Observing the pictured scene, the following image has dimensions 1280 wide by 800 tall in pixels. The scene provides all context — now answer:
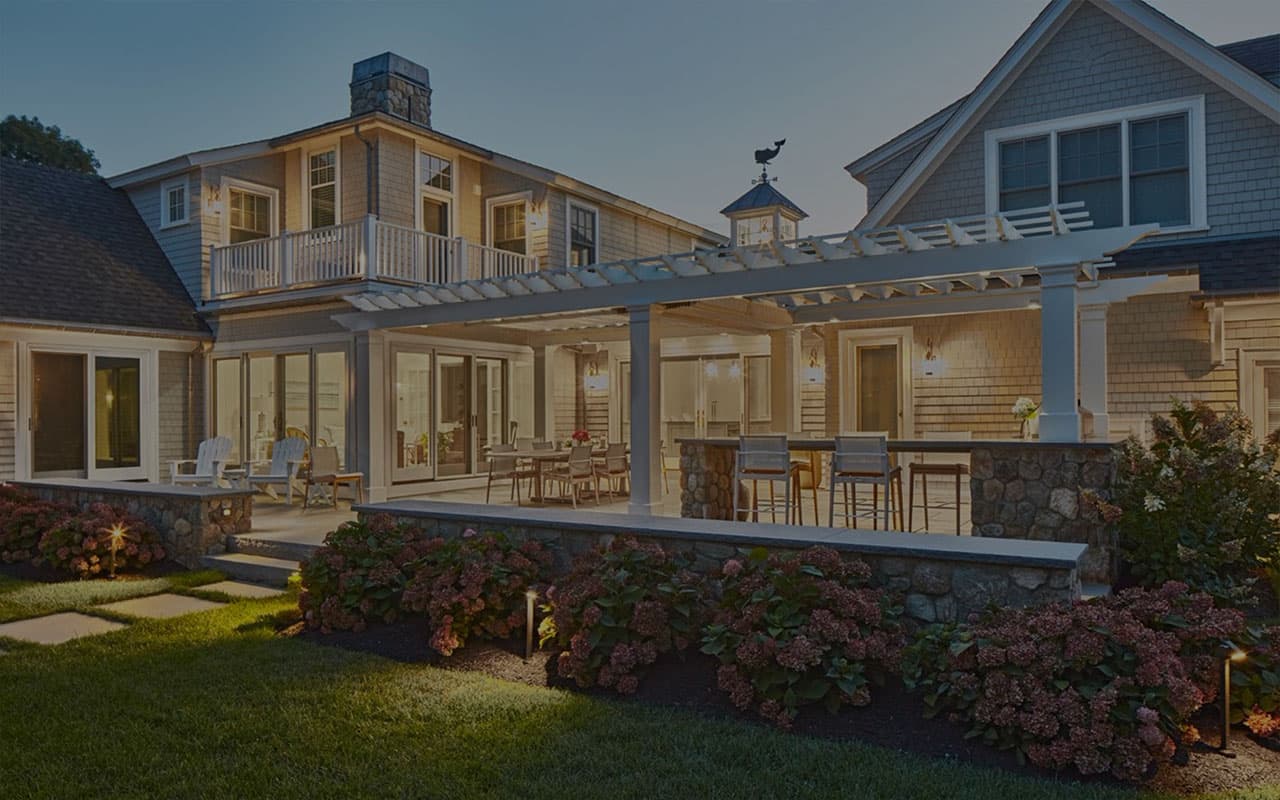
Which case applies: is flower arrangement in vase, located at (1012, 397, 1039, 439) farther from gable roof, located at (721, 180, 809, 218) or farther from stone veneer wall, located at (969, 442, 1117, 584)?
gable roof, located at (721, 180, 809, 218)

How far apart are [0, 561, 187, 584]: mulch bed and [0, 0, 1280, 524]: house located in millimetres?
3198

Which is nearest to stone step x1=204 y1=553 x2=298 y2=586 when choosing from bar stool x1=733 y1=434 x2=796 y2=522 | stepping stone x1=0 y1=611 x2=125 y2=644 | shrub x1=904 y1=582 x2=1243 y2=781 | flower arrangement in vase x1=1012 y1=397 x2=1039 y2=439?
stepping stone x1=0 y1=611 x2=125 y2=644

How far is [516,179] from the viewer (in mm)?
14570

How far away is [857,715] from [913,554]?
0.90 m

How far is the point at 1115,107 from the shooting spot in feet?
33.9

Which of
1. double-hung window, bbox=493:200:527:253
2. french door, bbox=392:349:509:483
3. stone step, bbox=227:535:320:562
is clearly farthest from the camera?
double-hung window, bbox=493:200:527:253

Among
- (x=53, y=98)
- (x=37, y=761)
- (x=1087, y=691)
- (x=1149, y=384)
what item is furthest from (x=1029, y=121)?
(x=53, y=98)

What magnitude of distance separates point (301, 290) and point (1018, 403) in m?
9.65

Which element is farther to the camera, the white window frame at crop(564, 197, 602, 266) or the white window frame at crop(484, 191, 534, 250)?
the white window frame at crop(564, 197, 602, 266)

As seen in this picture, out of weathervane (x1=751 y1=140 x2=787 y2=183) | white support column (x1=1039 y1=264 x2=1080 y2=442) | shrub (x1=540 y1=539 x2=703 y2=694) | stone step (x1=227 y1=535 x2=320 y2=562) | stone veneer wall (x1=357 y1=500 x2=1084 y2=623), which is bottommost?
stone step (x1=227 y1=535 x2=320 y2=562)

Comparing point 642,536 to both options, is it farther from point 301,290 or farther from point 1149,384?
point 301,290

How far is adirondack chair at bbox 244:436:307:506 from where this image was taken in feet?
35.6

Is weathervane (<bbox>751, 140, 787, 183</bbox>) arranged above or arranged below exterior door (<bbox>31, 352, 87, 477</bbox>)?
above

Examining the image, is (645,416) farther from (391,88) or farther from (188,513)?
(391,88)
